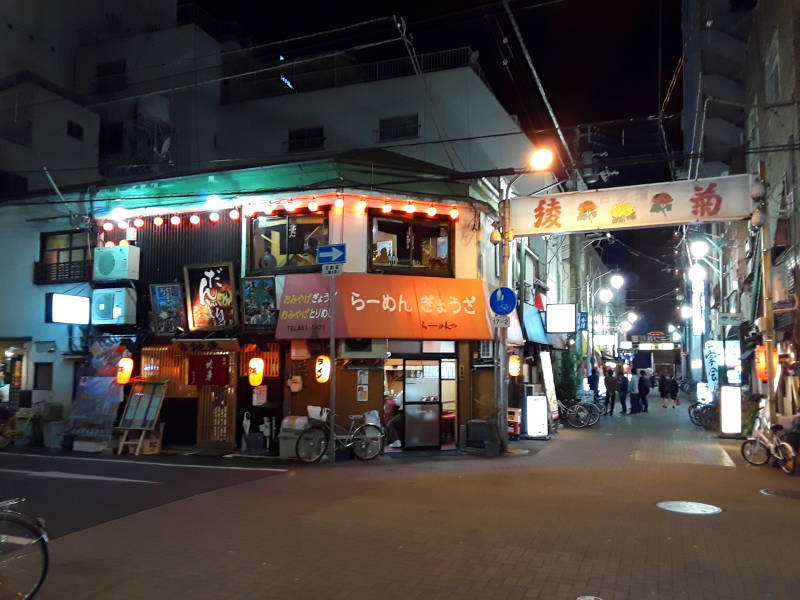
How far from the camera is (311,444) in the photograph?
1377cm

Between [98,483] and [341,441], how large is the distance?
492 cm

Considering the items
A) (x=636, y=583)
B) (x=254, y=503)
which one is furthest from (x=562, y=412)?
(x=636, y=583)

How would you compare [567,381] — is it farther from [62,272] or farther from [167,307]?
[62,272]

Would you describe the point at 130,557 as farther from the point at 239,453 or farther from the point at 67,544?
the point at 239,453

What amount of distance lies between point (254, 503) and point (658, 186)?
11014 mm

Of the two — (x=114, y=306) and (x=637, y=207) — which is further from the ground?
(x=637, y=207)

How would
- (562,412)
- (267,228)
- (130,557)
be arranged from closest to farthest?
1. (130,557)
2. (267,228)
3. (562,412)

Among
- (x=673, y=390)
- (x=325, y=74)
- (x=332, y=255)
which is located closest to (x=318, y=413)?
(x=332, y=255)

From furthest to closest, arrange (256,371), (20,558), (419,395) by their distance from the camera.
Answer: (419,395), (256,371), (20,558)

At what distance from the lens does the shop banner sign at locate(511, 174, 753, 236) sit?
1377 centimetres

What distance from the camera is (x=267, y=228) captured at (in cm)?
1603

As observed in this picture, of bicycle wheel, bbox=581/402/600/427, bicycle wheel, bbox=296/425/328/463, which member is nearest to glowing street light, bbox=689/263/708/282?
bicycle wheel, bbox=581/402/600/427

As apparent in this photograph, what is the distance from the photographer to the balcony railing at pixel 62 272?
17750 millimetres

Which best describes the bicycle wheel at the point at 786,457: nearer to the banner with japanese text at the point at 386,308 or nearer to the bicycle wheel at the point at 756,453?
the bicycle wheel at the point at 756,453
